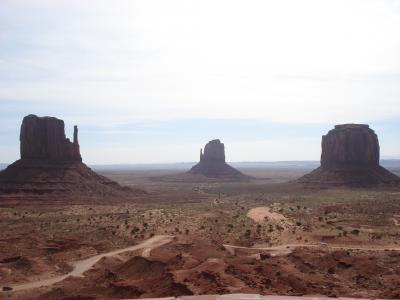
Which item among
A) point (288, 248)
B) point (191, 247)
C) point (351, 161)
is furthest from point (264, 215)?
point (351, 161)

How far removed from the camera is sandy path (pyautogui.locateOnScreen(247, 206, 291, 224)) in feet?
206

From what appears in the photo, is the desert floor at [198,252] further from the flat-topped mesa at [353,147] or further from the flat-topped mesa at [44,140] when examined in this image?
the flat-topped mesa at [353,147]

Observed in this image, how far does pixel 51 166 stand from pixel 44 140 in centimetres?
678

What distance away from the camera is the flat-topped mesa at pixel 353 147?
127938mm

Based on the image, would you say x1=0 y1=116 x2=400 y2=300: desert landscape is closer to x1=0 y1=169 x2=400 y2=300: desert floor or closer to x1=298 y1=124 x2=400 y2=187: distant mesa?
x1=0 y1=169 x2=400 y2=300: desert floor

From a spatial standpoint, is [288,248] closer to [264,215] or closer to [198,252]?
[198,252]

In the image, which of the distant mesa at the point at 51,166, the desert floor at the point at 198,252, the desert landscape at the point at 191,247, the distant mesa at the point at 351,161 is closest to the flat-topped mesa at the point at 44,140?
the distant mesa at the point at 51,166

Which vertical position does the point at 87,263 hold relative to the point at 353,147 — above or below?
below

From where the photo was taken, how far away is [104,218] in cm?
6594

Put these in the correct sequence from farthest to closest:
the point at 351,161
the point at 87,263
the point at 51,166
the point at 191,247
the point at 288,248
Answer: the point at 351,161
the point at 51,166
the point at 288,248
the point at 191,247
the point at 87,263

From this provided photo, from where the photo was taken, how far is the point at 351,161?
12825cm

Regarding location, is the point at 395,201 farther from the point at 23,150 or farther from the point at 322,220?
the point at 23,150

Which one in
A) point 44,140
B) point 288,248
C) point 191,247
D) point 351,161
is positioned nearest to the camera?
point 191,247

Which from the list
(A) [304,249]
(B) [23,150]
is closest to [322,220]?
(A) [304,249]
